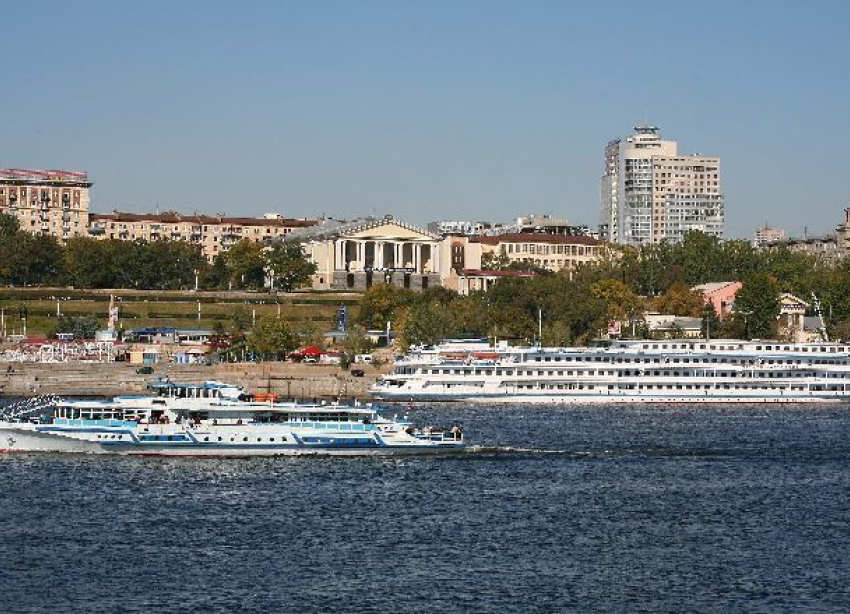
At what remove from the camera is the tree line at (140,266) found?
183 metres

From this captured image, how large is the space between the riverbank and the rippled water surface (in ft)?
143

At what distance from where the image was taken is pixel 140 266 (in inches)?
7338

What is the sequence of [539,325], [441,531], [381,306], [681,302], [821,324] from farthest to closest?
[681,302] < [381,306] < [821,324] < [539,325] < [441,531]

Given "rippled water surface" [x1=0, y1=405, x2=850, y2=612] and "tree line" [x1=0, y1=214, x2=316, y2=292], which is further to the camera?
"tree line" [x1=0, y1=214, x2=316, y2=292]

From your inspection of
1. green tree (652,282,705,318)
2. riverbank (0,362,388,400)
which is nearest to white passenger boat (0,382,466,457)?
riverbank (0,362,388,400)

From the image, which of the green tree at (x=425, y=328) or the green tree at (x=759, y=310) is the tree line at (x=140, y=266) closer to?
the green tree at (x=425, y=328)

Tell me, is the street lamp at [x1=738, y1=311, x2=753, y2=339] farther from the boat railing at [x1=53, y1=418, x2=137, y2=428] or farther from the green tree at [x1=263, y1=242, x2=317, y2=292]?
the boat railing at [x1=53, y1=418, x2=137, y2=428]

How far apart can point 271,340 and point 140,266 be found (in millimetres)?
47989

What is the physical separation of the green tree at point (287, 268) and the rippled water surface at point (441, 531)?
103184mm

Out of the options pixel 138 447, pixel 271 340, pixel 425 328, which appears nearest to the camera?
pixel 138 447

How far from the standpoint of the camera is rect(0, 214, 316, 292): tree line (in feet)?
601

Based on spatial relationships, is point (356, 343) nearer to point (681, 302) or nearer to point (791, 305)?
point (681, 302)

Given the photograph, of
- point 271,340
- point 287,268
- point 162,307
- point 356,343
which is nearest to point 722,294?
point 287,268

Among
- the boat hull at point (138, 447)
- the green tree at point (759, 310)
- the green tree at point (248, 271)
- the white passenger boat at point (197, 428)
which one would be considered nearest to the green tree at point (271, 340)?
the green tree at point (759, 310)
